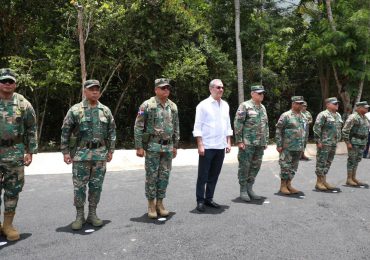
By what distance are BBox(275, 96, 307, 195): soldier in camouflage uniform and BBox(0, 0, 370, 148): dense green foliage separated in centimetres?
697

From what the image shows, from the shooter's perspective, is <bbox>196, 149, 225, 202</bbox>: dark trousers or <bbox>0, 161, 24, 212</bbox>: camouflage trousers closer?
<bbox>0, 161, 24, 212</bbox>: camouflage trousers

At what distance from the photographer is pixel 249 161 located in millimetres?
5820

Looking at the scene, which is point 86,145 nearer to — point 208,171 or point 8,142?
point 8,142

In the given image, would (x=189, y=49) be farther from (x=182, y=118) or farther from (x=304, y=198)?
(x=304, y=198)

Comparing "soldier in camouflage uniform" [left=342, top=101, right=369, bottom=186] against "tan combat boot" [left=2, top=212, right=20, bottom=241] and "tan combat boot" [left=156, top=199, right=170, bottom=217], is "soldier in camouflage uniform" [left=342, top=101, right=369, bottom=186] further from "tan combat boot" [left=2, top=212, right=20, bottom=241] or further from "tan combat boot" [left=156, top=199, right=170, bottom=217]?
"tan combat boot" [left=2, top=212, right=20, bottom=241]

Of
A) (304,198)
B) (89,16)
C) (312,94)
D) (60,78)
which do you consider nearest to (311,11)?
(312,94)

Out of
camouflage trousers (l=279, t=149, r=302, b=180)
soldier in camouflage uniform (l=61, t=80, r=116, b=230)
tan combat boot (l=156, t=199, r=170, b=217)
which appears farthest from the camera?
camouflage trousers (l=279, t=149, r=302, b=180)

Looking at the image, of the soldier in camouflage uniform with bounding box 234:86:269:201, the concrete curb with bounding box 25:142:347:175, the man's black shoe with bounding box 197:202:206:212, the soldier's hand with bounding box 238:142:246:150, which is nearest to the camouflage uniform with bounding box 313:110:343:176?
the soldier in camouflage uniform with bounding box 234:86:269:201

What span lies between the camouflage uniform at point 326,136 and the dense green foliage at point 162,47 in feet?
22.7

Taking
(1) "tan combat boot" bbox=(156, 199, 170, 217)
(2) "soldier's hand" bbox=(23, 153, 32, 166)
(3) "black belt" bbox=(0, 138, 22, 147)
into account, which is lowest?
(1) "tan combat boot" bbox=(156, 199, 170, 217)

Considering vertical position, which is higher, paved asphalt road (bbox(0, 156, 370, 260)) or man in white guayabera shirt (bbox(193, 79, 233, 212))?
man in white guayabera shirt (bbox(193, 79, 233, 212))

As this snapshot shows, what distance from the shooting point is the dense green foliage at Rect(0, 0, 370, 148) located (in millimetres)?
12148

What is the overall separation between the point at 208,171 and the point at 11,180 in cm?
259

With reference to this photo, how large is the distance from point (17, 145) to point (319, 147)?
5040mm
